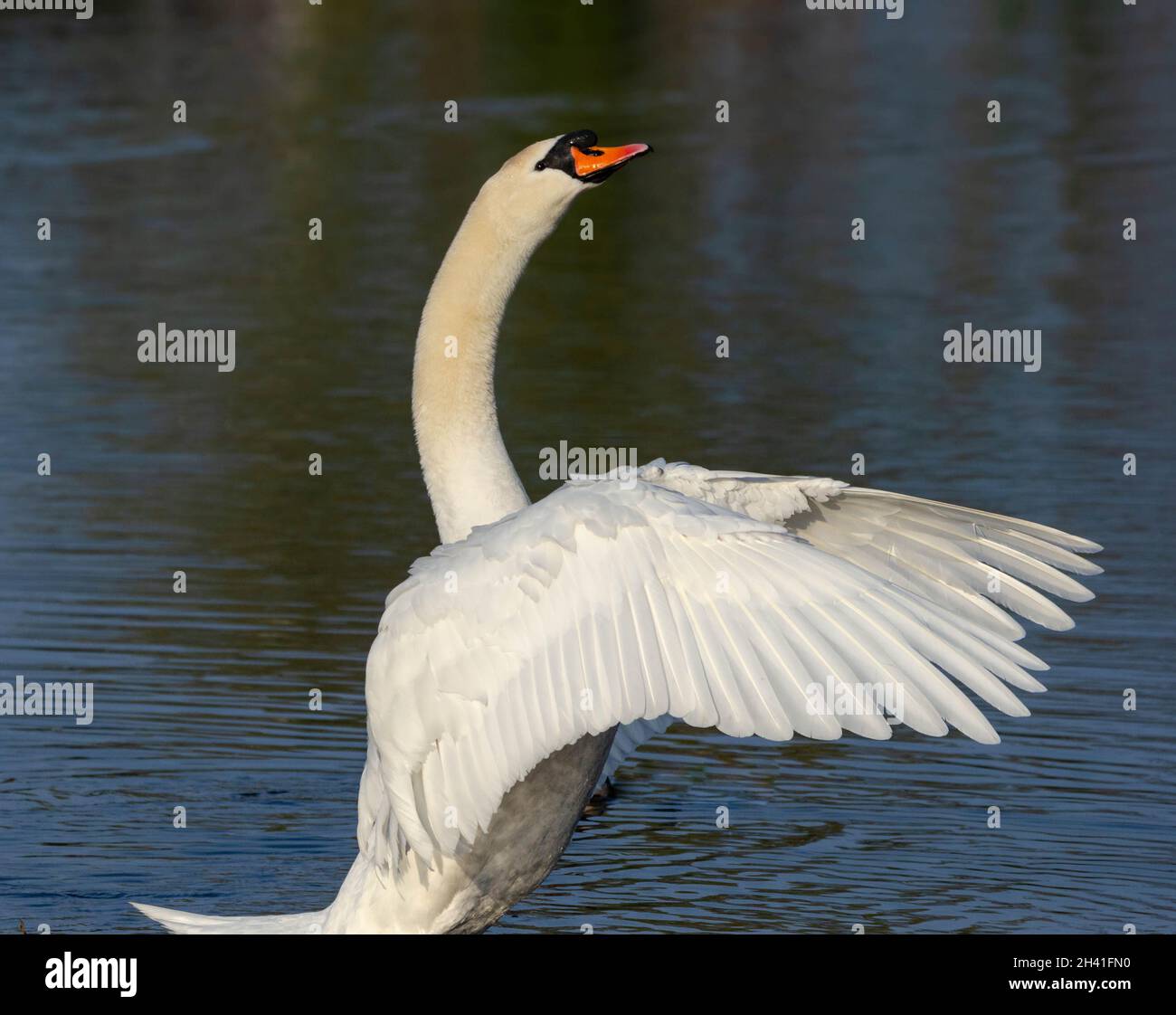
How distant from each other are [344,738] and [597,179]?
3.09 meters

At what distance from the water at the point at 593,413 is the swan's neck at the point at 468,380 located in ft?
5.52

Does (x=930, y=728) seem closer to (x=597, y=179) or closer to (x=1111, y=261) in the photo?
(x=597, y=179)

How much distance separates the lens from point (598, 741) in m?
7.01

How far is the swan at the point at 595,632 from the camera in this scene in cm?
553

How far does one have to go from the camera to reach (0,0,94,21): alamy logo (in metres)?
46.6

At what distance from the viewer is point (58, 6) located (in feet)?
156

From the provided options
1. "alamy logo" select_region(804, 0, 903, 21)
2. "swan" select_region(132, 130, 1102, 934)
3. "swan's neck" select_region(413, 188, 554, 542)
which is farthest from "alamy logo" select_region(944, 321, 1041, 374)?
"alamy logo" select_region(804, 0, 903, 21)
